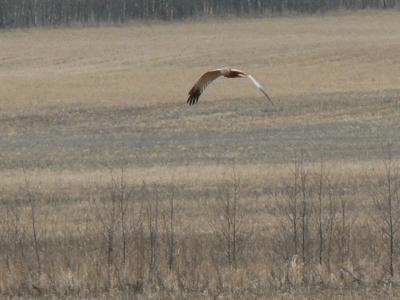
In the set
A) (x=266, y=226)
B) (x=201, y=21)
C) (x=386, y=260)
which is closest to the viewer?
(x=386, y=260)

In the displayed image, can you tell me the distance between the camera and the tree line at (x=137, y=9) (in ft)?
289

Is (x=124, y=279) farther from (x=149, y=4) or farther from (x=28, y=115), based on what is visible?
(x=149, y=4)

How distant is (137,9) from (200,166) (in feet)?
207

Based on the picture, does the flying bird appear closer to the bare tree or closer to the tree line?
the bare tree

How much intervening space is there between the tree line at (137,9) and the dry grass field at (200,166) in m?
12.9

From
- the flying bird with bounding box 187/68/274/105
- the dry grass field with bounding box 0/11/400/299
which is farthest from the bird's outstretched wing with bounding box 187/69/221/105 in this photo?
the dry grass field with bounding box 0/11/400/299

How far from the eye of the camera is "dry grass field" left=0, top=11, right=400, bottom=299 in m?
16.8

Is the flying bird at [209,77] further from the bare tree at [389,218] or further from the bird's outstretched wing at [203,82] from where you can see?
the bare tree at [389,218]

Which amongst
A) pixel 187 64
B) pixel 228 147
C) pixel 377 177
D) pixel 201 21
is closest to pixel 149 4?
pixel 201 21

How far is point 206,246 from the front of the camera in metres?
18.8

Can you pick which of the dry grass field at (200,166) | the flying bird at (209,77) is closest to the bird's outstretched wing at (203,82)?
the flying bird at (209,77)

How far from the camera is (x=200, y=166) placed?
1157 inches

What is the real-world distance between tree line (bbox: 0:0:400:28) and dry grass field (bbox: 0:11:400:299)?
42.5 feet

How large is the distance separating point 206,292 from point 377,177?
10.7 m
